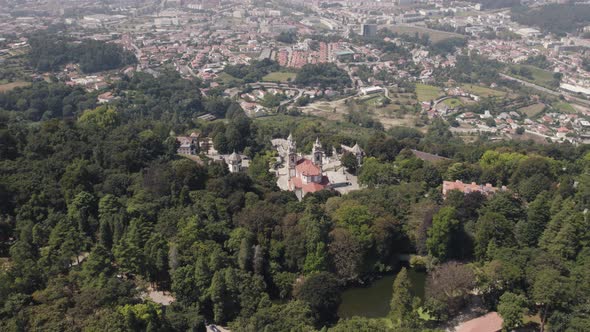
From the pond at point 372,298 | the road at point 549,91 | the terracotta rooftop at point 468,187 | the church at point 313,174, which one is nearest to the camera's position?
the pond at point 372,298

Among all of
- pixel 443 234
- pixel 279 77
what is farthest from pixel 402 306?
pixel 279 77

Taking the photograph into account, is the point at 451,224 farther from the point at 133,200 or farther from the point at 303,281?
the point at 133,200

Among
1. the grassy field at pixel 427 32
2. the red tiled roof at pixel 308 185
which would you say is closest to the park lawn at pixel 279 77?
the grassy field at pixel 427 32

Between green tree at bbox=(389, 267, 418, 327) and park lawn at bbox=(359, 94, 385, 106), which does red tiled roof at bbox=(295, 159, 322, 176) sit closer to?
green tree at bbox=(389, 267, 418, 327)

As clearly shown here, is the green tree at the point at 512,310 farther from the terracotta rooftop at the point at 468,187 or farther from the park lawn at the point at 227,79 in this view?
the park lawn at the point at 227,79

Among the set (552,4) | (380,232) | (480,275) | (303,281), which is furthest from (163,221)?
(552,4)

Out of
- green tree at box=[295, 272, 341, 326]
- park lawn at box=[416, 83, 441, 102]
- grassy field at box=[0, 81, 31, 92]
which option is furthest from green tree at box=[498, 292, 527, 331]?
grassy field at box=[0, 81, 31, 92]
